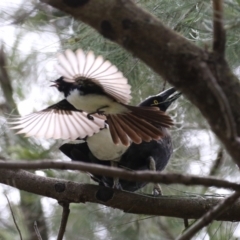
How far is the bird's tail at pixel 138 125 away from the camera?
4.67ft

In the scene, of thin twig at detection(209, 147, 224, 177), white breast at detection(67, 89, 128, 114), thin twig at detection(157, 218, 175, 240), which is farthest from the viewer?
thin twig at detection(157, 218, 175, 240)

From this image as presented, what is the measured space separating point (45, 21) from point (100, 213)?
0.65 m

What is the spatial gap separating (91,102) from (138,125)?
21 cm

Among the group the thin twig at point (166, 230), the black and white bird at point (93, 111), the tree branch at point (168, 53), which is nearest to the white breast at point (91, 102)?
the black and white bird at point (93, 111)

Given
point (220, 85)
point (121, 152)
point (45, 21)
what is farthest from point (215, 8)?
point (45, 21)

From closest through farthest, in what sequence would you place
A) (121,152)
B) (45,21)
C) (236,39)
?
(236,39)
(121,152)
(45,21)

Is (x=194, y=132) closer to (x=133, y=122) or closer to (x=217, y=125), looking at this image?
(x=133, y=122)

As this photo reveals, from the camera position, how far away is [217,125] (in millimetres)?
722

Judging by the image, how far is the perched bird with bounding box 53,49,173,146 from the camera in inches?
45.7

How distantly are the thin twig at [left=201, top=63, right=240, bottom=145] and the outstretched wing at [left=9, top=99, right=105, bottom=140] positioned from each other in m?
0.80

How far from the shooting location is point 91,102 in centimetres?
127

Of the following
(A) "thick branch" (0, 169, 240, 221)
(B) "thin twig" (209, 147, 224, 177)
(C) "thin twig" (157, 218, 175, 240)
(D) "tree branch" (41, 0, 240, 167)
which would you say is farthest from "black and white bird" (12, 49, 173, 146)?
(C) "thin twig" (157, 218, 175, 240)

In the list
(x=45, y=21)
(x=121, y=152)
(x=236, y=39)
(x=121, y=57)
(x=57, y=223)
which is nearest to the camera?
(x=236, y=39)

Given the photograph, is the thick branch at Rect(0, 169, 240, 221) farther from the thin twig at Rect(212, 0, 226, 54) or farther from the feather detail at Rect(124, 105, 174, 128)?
the thin twig at Rect(212, 0, 226, 54)
